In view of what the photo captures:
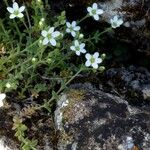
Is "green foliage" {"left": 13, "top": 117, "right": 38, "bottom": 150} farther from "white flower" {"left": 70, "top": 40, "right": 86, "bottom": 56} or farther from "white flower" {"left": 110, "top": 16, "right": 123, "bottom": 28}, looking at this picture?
"white flower" {"left": 110, "top": 16, "right": 123, "bottom": 28}

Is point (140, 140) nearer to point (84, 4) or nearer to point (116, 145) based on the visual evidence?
point (116, 145)

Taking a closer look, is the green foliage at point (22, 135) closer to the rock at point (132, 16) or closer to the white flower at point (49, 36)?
the white flower at point (49, 36)

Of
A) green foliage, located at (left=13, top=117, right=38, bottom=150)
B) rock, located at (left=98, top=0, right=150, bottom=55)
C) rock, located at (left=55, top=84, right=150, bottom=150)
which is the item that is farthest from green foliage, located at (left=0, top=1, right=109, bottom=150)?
rock, located at (left=98, top=0, right=150, bottom=55)

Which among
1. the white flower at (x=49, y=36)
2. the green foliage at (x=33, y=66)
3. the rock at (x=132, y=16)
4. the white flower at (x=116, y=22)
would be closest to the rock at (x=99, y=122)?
the green foliage at (x=33, y=66)

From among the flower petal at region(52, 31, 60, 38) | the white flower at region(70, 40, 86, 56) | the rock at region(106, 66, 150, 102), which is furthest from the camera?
the rock at region(106, 66, 150, 102)

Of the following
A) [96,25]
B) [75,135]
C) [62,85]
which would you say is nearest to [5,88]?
[62,85]

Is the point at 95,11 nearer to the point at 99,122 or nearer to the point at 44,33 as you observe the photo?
the point at 44,33

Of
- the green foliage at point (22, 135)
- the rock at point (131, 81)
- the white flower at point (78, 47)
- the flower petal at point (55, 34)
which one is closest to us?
the green foliage at point (22, 135)
